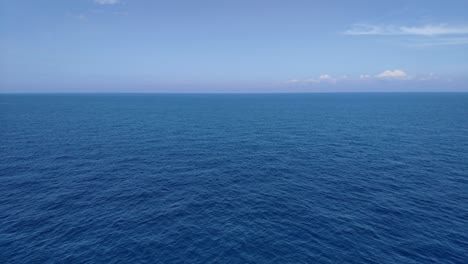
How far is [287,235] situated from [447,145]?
6814cm

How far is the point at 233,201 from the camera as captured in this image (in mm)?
40469

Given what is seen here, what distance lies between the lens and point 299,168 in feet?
180

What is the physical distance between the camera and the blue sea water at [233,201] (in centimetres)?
2852

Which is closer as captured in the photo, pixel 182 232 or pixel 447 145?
pixel 182 232

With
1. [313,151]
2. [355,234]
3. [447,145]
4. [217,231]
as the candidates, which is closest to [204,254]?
[217,231]

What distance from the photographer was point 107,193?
42656 mm

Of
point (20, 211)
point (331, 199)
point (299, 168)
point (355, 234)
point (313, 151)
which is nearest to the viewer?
point (355, 234)

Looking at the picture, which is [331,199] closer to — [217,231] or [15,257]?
[217,231]

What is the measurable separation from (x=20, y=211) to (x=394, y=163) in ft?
247

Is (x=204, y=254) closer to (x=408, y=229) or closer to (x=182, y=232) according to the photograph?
(x=182, y=232)

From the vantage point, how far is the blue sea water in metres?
28.5

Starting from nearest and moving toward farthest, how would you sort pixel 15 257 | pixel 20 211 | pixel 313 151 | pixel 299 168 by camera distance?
pixel 15 257, pixel 20 211, pixel 299 168, pixel 313 151

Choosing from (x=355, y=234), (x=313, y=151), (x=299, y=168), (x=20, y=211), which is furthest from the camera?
(x=313, y=151)

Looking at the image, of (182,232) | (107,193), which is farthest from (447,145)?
(107,193)
